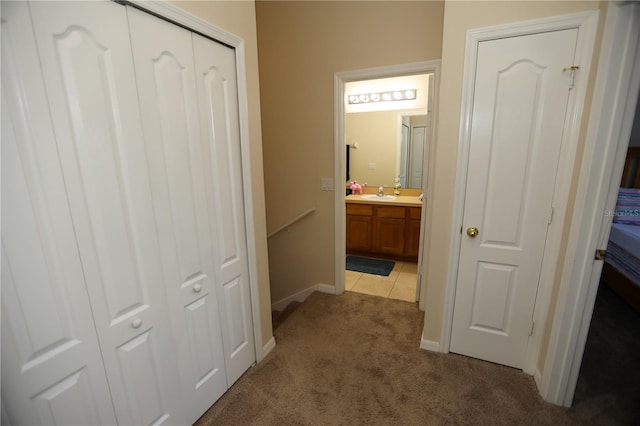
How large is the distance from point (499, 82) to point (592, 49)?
1.25 ft

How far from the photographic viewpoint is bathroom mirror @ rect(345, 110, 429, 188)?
3.76m

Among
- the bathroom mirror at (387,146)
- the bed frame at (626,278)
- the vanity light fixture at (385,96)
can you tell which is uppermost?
the vanity light fixture at (385,96)

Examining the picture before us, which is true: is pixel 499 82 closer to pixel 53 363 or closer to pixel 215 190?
pixel 215 190

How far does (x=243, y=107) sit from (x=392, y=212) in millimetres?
2494

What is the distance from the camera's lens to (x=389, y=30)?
2.25 meters

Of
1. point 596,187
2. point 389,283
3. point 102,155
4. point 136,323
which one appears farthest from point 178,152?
point 389,283

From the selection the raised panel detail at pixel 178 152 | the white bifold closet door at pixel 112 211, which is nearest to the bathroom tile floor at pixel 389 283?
the white bifold closet door at pixel 112 211

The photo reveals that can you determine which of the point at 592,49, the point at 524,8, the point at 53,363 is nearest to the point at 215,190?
the point at 53,363

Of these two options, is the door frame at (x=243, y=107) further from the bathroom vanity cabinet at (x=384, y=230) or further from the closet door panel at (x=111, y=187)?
the bathroom vanity cabinet at (x=384, y=230)

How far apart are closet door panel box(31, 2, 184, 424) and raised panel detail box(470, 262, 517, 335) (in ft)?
6.02

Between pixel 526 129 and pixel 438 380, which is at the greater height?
pixel 526 129

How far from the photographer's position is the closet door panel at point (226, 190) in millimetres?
1381

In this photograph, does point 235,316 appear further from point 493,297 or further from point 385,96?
point 385,96

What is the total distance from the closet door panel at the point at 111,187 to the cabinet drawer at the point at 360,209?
2812 mm
